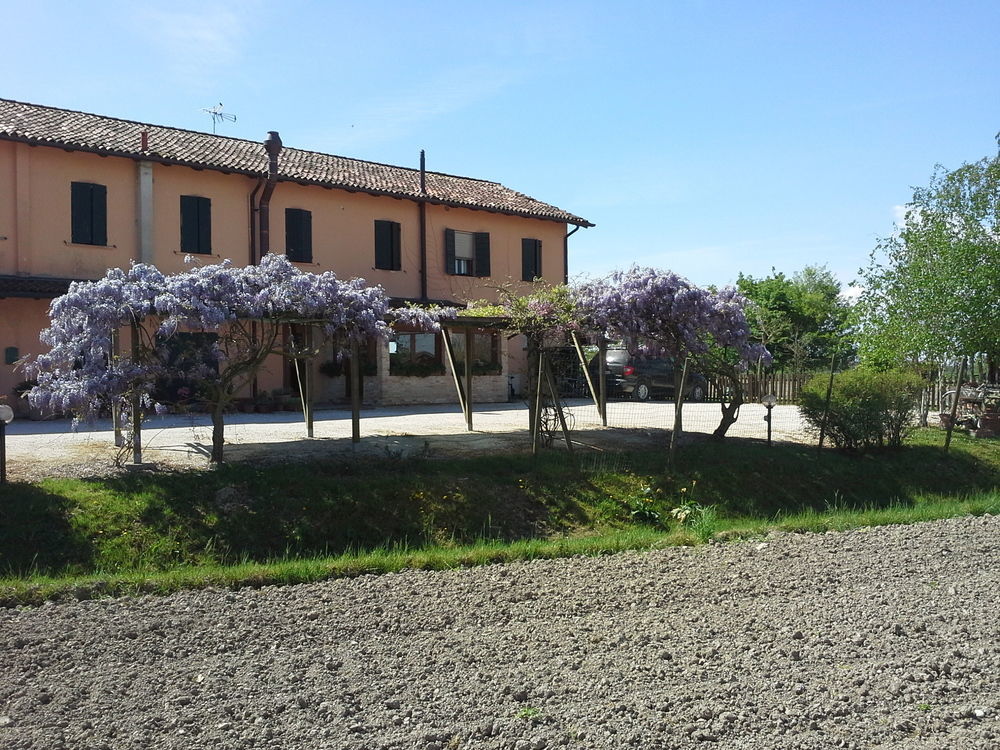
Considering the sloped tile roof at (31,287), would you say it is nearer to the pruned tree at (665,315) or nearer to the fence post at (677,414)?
the pruned tree at (665,315)

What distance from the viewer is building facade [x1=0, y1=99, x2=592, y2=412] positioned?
64.0 feet

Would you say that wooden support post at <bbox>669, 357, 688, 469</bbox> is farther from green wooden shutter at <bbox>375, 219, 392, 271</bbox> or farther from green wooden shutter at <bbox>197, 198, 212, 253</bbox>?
green wooden shutter at <bbox>197, 198, 212, 253</bbox>

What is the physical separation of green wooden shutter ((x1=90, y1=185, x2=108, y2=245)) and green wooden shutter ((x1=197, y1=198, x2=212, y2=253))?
2.22m

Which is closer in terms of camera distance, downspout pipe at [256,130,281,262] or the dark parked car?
downspout pipe at [256,130,281,262]

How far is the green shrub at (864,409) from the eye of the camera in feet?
50.3

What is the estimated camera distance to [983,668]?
491cm

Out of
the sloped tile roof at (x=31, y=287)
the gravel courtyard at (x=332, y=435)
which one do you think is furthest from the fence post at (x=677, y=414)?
the sloped tile roof at (x=31, y=287)

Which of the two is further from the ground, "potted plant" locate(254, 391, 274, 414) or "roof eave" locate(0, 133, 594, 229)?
"roof eave" locate(0, 133, 594, 229)

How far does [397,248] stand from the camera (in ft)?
83.8

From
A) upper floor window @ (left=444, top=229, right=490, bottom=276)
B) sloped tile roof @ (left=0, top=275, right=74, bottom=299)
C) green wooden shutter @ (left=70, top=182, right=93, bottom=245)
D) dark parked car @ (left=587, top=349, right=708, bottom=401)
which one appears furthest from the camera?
upper floor window @ (left=444, top=229, right=490, bottom=276)

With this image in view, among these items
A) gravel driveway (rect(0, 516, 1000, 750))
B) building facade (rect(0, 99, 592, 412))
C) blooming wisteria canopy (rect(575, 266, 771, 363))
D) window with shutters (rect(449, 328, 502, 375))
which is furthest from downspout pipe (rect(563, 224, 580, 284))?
gravel driveway (rect(0, 516, 1000, 750))

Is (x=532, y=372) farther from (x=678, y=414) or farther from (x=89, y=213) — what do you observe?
(x=89, y=213)

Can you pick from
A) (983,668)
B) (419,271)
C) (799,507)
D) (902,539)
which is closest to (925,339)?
(799,507)

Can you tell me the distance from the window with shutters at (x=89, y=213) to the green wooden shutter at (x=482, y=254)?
10.7 meters
